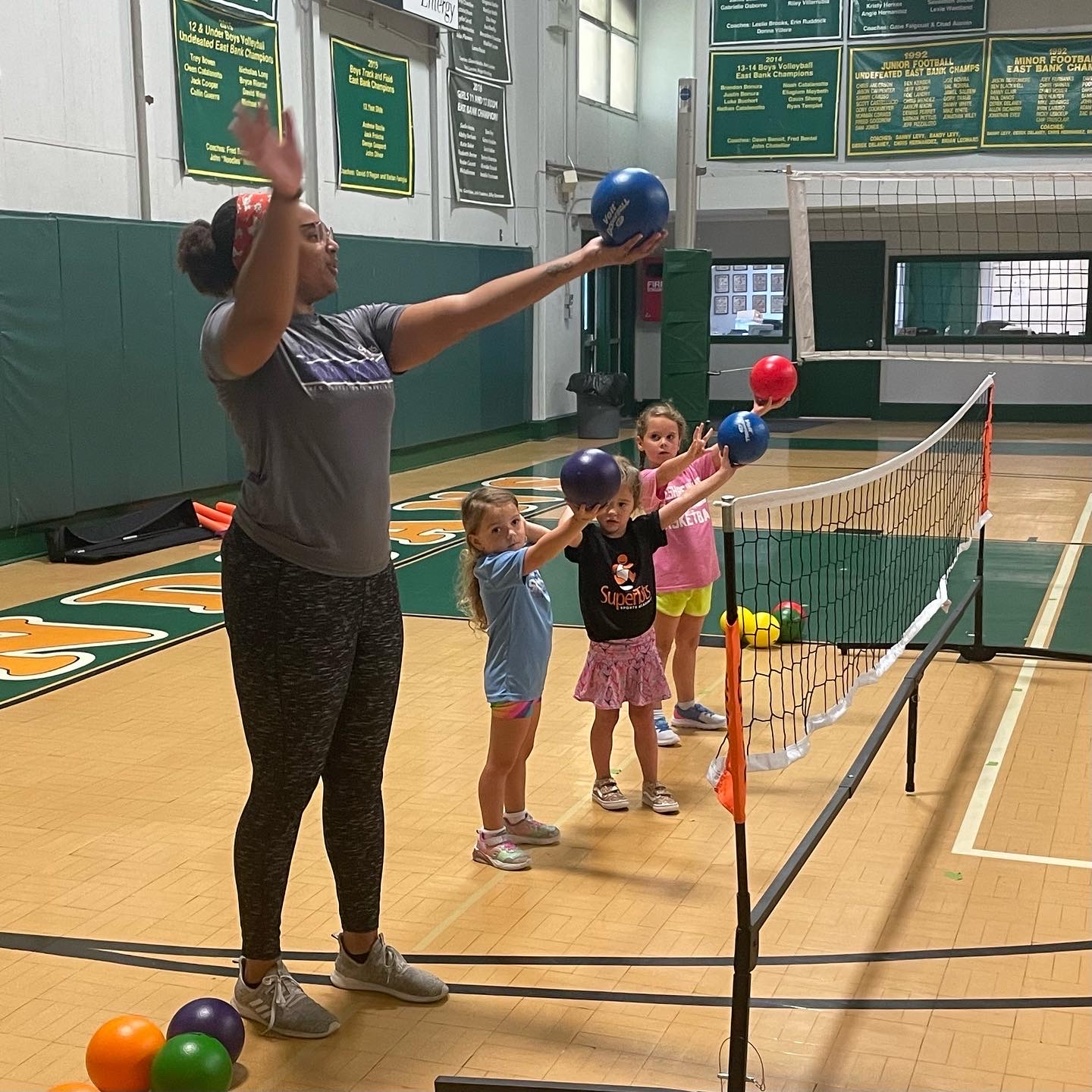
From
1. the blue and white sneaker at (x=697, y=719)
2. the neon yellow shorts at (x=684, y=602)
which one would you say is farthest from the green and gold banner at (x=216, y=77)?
the blue and white sneaker at (x=697, y=719)

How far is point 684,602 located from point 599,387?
13760 mm

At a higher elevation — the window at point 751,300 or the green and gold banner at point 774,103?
the green and gold banner at point 774,103

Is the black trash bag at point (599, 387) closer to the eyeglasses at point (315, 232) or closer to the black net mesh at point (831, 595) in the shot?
the black net mesh at point (831, 595)

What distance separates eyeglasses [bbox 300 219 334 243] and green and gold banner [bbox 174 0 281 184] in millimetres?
9026

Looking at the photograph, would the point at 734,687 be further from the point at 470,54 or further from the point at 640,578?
the point at 470,54

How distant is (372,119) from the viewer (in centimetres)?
1494

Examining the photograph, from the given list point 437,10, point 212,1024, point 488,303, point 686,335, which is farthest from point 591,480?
point 437,10

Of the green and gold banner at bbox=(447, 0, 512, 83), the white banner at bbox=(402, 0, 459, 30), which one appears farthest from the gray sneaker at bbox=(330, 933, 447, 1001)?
the green and gold banner at bbox=(447, 0, 512, 83)

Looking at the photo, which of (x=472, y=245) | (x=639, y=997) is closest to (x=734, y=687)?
(x=639, y=997)

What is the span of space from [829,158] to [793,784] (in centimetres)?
1497

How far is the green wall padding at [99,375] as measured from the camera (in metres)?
10.1

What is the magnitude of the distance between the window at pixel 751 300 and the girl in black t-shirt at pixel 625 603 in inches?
699

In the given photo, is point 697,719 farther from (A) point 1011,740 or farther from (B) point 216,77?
(B) point 216,77

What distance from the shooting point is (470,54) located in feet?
55.3
